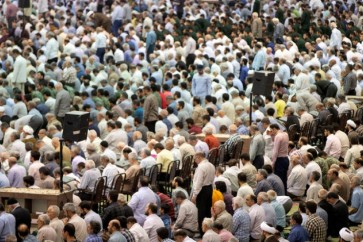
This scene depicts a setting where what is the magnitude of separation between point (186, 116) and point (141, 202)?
8243mm

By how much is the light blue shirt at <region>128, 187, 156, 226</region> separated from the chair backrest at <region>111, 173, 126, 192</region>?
158 centimetres

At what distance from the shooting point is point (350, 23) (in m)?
47.3

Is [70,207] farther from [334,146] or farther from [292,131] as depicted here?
[292,131]

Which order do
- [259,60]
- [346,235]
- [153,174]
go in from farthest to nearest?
1. [259,60]
2. [153,174]
3. [346,235]

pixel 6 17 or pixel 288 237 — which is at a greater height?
pixel 6 17

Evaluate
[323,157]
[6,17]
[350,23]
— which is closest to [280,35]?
[350,23]

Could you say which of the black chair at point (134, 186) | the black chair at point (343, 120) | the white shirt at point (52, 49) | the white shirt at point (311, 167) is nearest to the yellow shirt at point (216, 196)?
the black chair at point (134, 186)

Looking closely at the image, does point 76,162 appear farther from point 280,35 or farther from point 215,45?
point 280,35

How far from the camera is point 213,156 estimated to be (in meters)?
28.6

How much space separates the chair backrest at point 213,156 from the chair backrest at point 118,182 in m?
2.72

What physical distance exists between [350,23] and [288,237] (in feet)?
82.5

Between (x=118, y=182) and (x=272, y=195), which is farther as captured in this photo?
(x=118, y=182)

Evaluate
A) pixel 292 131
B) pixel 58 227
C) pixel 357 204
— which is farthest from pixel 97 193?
pixel 292 131

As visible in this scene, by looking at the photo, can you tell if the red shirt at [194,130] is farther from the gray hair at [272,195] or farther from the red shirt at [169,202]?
the gray hair at [272,195]
